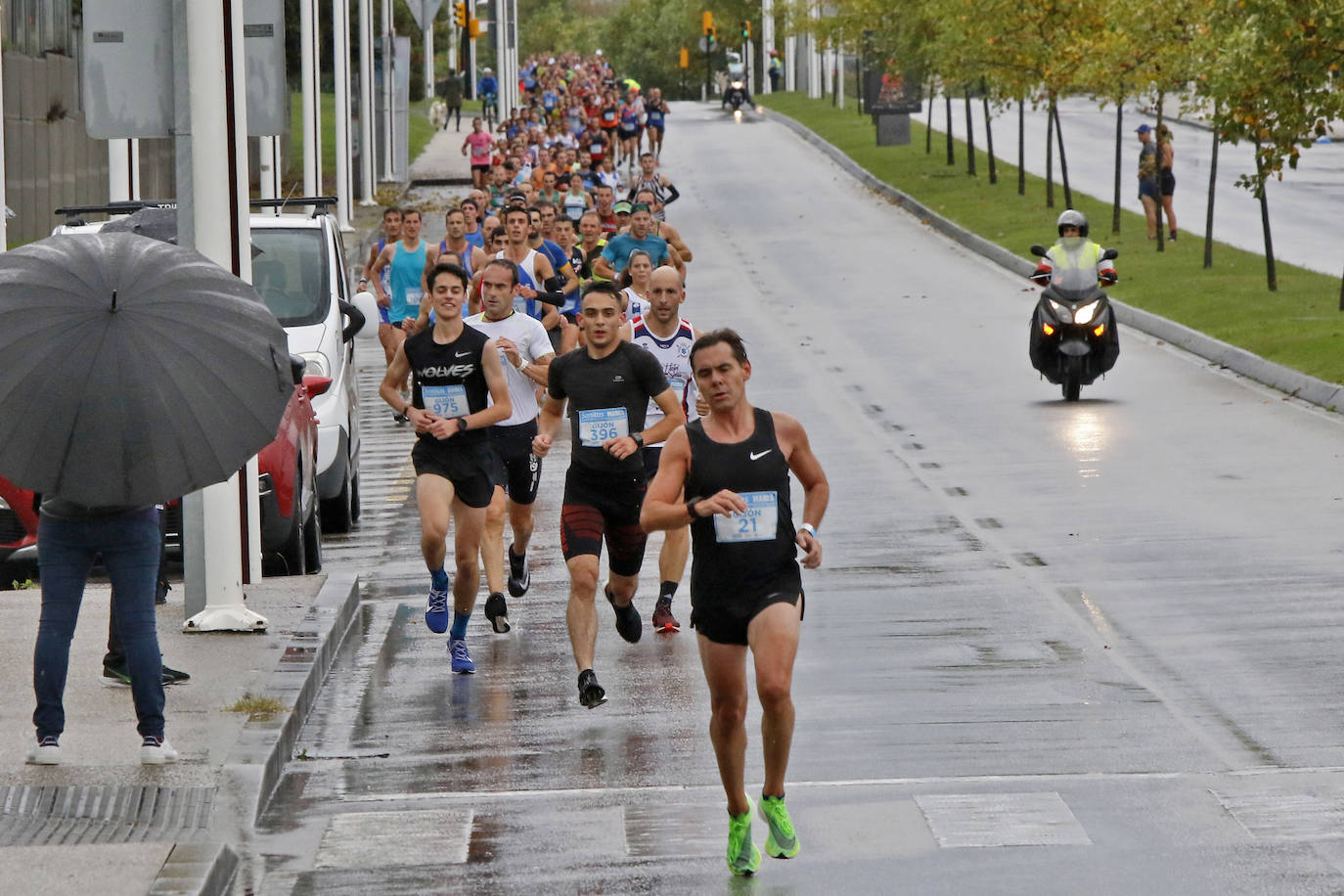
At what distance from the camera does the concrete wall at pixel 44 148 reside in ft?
98.9

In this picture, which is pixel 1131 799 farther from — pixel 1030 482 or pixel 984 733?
pixel 1030 482

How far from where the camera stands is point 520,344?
1240cm

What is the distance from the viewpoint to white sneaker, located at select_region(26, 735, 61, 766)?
8.28 metres

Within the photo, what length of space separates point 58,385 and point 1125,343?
20.8 meters

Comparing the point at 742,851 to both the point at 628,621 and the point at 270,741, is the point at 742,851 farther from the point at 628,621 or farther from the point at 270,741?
the point at 628,621

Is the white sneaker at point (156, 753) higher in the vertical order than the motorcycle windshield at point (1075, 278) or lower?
lower

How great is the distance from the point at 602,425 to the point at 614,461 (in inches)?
8.6

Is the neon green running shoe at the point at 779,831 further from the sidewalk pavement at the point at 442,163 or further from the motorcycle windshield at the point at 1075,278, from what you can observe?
the sidewalk pavement at the point at 442,163

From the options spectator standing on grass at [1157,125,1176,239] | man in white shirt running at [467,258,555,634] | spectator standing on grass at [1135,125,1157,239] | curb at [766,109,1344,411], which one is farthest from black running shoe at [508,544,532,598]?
spectator standing on grass at [1135,125,1157,239]

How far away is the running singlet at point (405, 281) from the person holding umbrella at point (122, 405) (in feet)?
43.4

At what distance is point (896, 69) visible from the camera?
5219cm

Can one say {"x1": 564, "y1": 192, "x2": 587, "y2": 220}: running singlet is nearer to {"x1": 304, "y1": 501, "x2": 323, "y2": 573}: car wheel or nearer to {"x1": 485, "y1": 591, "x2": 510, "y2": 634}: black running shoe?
{"x1": 304, "y1": 501, "x2": 323, "y2": 573}: car wheel

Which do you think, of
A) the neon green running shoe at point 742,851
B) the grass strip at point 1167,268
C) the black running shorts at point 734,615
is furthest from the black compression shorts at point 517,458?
the grass strip at point 1167,268

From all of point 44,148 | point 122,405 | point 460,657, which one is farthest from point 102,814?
point 44,148
